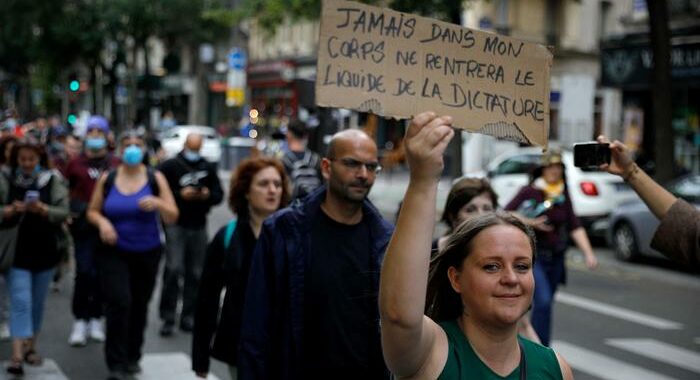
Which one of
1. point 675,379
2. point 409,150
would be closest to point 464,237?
point 409,150

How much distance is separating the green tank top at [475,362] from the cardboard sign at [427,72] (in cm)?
56

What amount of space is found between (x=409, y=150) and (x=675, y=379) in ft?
21.4

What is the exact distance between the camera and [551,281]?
800 cm

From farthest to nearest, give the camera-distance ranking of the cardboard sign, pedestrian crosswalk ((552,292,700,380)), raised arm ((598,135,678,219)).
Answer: pedestrian crosswalk ((552,292,700,380)) < raised arm ((598,135,678,219)) < the cardboard sign

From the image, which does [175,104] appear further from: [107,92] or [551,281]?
[551,281]

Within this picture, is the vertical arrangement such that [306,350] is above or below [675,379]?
above

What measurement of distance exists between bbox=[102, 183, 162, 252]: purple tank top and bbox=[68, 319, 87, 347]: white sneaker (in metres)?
1.71

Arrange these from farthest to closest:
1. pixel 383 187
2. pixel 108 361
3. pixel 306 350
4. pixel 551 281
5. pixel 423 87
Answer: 1. pixel 383 187
2. pixel 551 281
3. pixel 108 361
4. pixel 306 350
5. pixel 423 87

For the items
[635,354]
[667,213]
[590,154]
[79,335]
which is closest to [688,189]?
[635,354]

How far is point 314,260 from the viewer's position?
13.7ft

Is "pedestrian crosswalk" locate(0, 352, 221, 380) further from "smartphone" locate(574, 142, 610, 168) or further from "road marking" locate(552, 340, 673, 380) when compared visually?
"smartphone" locate(574, 142, 610, 168)

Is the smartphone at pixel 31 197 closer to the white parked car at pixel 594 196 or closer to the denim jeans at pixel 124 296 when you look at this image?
the denim jeans at pixel 124 296

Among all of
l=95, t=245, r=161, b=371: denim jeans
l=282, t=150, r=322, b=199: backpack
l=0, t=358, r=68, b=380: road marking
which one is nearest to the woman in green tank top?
l=95, t=245, r=161, b=371: denim jeans

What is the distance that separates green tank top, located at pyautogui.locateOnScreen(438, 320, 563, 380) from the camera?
8.70ft
